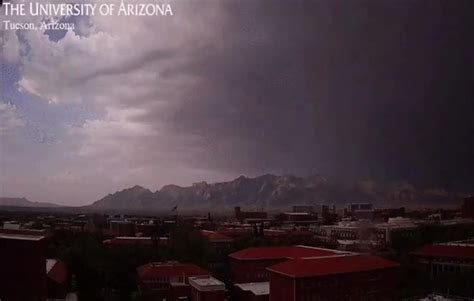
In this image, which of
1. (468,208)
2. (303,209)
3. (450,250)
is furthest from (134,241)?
(468,208)

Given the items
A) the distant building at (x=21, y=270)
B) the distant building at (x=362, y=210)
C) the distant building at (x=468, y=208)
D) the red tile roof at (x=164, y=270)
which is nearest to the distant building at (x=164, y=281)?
the red tile roof at (x=164, y=270)

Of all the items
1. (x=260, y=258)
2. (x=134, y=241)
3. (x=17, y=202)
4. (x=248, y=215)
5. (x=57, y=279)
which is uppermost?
(x=17, y=202)

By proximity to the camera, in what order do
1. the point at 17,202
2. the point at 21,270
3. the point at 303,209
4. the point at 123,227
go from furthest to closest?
the point at 303,209 → the point at 123,227 → the point at 17,202 → the point at 21,270

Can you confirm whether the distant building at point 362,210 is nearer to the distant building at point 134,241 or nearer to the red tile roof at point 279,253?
the red tile roof at point 279,253

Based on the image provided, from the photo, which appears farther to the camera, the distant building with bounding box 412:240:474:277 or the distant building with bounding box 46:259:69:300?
the distant building with bounding box 412:240:474:277

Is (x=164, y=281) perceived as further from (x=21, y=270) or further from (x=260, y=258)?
(x=21, y=270)

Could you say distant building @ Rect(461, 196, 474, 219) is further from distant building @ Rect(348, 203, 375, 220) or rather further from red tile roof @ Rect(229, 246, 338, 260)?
red tile roof @ Rect(229, 246, 338, 260)

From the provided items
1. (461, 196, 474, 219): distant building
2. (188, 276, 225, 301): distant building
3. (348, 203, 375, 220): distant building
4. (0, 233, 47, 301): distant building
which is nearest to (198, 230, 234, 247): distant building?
(188, 276, 225, 301): distant building

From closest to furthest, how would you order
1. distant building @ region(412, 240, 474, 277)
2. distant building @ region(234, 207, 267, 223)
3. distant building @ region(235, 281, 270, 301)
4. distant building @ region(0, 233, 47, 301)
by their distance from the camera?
distant building @ region(0, 233, 47, 301) → distant building @ region(235, 281, 270, 301) → distant building @ region(412, 240, 474, 277) → distant building @ region(234, 207, 267, 223)

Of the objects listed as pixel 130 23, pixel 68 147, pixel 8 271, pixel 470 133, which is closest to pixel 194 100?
pixel 130 23
